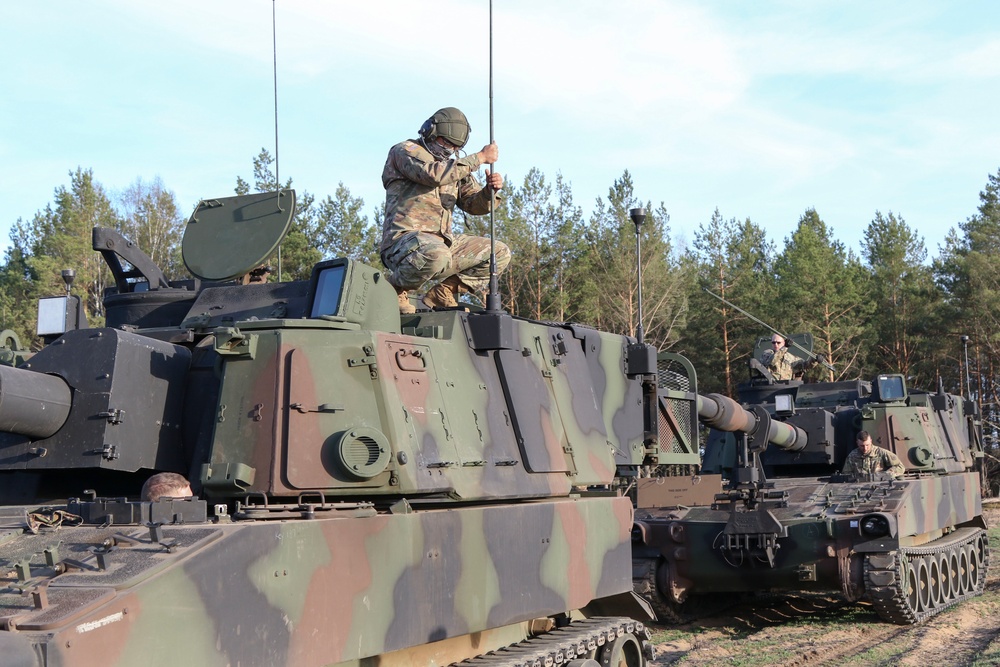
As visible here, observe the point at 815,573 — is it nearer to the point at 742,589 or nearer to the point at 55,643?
the point at 742,589

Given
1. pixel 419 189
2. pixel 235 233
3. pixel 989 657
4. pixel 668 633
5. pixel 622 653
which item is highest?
pixel 419 189

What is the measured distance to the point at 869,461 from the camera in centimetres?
1485

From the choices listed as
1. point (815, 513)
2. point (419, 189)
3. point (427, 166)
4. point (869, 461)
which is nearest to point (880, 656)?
point (815, 513)

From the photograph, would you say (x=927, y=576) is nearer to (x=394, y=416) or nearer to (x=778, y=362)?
(x=778, y=362)

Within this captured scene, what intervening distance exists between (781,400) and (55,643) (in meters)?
11.2

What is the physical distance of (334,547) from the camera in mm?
5742

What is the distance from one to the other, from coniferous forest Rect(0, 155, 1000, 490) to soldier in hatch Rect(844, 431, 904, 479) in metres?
13.5

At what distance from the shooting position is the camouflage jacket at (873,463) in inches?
584

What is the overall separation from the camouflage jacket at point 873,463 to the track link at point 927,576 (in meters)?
1.04

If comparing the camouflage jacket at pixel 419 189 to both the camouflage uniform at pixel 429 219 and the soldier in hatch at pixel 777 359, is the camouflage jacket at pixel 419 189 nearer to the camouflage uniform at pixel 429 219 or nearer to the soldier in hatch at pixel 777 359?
the camouflage uniform at pixel 429 219

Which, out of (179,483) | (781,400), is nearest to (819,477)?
(781,400)

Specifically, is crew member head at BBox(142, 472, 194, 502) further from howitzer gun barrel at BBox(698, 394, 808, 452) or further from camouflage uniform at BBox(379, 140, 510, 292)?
howitzer gun barrel at BBox(698, 394, 808, 452)

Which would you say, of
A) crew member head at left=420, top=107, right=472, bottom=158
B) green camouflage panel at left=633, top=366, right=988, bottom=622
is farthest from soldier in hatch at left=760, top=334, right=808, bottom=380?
crew member head at left=420, top=107, right=472, bottom=158

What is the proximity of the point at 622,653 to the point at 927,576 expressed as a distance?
6.87 metres
